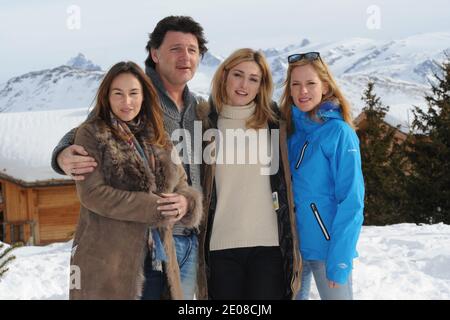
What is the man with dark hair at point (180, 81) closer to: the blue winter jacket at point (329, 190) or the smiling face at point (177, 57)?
the smiling face at point (177, 57)

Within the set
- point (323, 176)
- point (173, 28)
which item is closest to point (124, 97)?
point (173, 28)

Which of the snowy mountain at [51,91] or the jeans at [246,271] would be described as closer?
the jeans at [246,271]

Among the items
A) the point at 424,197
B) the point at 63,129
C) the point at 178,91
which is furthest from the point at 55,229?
the point at 178,91

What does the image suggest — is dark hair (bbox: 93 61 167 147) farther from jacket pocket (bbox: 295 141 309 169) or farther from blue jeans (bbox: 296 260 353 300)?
blue jeans (bbox: 296 260 353 300)

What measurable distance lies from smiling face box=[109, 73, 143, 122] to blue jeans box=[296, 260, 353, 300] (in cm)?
134

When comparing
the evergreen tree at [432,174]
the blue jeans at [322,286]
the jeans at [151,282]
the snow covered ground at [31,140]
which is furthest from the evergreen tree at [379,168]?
the jeans at [151,282]

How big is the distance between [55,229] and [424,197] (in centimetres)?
1092

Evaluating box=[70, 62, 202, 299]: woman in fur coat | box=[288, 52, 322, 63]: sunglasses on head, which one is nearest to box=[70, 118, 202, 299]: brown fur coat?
box=[70, 62, 202, 299]: woman in fur coat

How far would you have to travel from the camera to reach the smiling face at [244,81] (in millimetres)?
3316

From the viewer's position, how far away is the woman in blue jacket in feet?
10.2

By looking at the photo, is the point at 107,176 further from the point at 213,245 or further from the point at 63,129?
the point at 63,129

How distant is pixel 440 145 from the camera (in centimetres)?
1446

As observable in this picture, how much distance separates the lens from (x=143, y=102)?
3010 mm

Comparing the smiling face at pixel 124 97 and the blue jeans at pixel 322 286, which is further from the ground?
the smiling face at pixel 124 97
